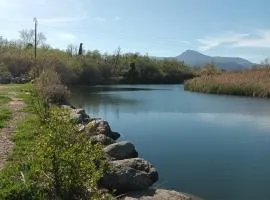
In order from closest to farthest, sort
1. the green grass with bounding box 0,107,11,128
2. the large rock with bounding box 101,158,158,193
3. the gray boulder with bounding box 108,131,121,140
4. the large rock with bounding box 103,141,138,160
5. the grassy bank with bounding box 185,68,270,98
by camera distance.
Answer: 1. the large rock with bounding box 101,158,158,193
2. the large rock with bounding box 103,141,138,160
3. the green grass with bounding box 0,107,11,128
4. the gray boulder with bounding box 108,131,121,140
5. the grassy bank with bounding box 185,68,270,98

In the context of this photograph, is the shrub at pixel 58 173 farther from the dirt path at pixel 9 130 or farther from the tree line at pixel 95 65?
the tree line at pixel 95 65

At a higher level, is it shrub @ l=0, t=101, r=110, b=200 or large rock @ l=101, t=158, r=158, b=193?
shrub @ l=0, t=101, r=110, b=200

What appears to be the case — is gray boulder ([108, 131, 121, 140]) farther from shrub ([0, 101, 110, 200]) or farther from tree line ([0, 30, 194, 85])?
tree line ([0, 30, 194, 85])

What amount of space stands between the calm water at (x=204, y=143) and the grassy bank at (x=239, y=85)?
9.28 meters

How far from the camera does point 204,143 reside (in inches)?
776

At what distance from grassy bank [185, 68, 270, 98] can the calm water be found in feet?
30.4

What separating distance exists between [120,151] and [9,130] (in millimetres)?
3980

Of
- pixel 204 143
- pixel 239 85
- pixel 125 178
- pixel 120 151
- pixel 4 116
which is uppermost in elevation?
pixel 239 85

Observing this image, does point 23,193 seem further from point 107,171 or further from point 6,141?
point 6,141

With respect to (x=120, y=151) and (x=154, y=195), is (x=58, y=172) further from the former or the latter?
(x=120, y=151)

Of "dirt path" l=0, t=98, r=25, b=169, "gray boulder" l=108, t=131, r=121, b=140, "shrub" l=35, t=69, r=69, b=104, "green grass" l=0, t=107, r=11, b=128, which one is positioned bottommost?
"gray boulder" l=108, t=131, r=121, b=140

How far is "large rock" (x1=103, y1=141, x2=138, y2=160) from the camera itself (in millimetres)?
13328

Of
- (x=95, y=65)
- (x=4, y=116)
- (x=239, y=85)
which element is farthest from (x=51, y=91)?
(x=95, y=65)

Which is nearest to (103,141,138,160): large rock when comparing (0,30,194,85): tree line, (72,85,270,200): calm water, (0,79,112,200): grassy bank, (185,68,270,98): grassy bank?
(72,85,270,200): calm water
